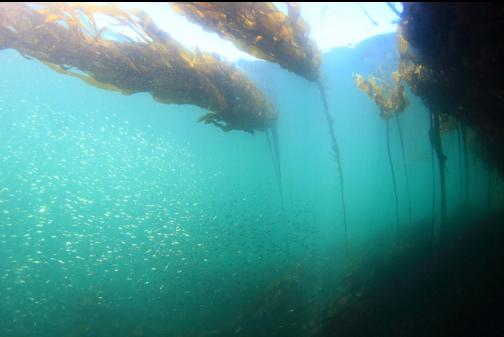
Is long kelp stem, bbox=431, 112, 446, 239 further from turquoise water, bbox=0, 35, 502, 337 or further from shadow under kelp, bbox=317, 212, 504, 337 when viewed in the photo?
turquoise water, bbox=0, 35, 502, 337

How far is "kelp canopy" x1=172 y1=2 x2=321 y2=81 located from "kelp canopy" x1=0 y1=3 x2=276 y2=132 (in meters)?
1.32

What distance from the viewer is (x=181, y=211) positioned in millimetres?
22891

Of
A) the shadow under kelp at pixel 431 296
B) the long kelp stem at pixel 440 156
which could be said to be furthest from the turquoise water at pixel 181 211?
the long kelp stem at pixel 440 156

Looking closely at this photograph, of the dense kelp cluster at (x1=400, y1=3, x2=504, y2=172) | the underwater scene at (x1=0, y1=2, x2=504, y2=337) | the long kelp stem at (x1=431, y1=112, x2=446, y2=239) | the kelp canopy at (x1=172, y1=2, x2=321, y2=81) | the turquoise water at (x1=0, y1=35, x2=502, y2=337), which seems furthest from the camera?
the turquoise water at (x1=0, y1=35, x2=502, y2=337)

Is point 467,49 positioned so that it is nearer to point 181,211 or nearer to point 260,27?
point 260,27

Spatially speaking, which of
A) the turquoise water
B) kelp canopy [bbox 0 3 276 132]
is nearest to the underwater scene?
kelp canopy [bbox 0 3 276 132]

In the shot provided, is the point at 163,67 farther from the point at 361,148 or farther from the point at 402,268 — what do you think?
the point at 361,148

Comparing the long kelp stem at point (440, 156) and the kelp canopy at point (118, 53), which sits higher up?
the kelp canopy at point (118, 53)

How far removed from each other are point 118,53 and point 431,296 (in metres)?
10.2

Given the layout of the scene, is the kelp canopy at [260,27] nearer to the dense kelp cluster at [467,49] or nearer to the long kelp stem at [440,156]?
the dense kelp cluster at [467,49]

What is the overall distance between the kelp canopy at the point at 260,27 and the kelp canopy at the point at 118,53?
132 centimetres

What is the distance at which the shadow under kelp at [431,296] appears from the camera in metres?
6.09

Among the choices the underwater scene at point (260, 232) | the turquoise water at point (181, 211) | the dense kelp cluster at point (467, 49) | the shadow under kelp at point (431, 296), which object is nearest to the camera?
the dense kelp cluster at point (467, 49)

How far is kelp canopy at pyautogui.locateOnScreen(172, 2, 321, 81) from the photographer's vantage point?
18.5ft
